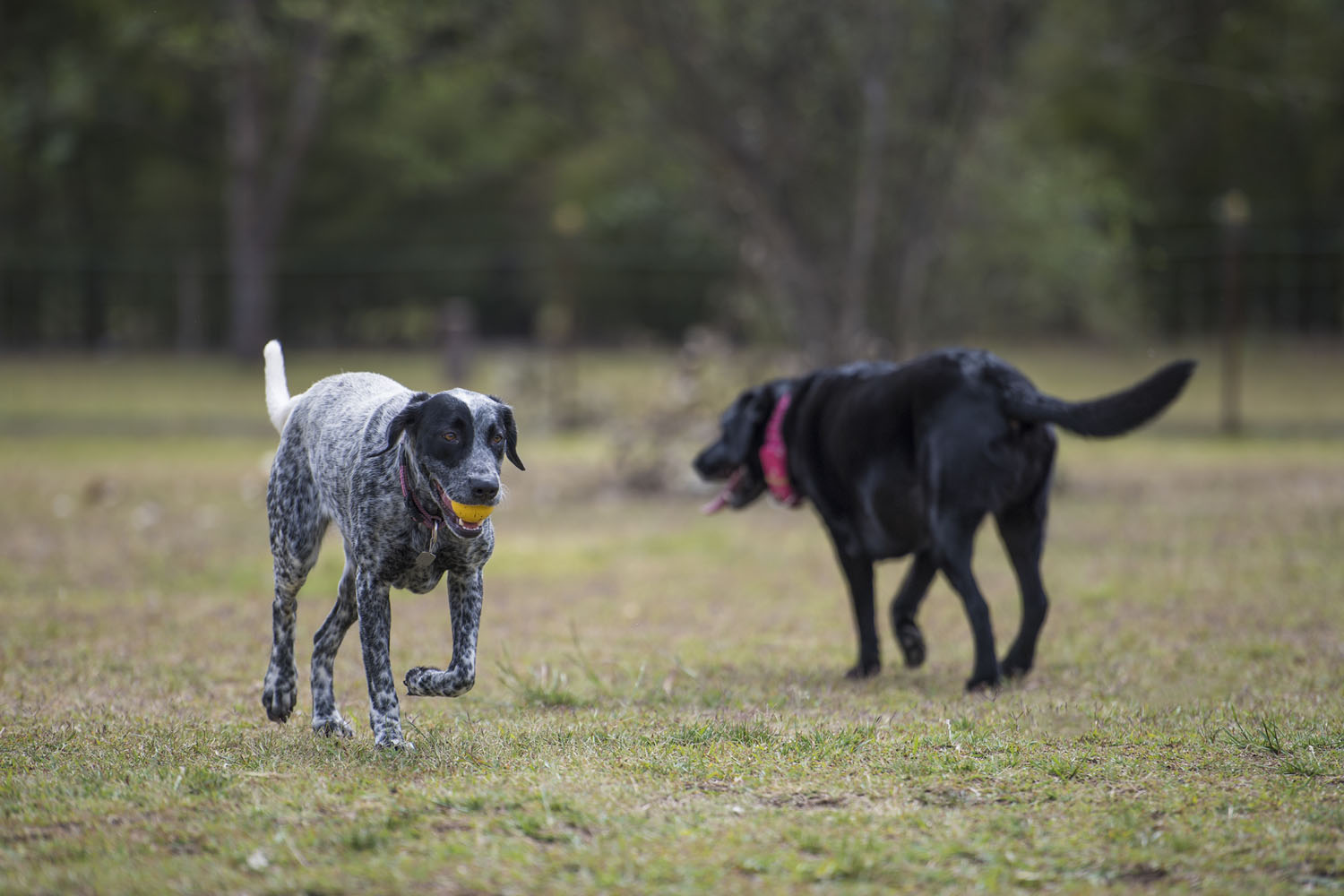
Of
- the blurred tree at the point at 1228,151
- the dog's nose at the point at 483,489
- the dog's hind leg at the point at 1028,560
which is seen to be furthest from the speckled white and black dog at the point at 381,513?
the blurred tree at the point at 1228,151

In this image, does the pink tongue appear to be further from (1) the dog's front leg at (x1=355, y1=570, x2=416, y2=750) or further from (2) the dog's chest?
(1) the dog's front leg at (x1=355, y1=570, x2=416, y2=750)

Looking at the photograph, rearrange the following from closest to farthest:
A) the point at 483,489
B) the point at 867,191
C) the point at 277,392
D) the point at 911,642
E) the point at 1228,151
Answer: the point at 483,489
the point at 277,392
the point at 911,642
the point at 867,191
the point at 1228,151

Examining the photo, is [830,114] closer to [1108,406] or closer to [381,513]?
[1108,406]

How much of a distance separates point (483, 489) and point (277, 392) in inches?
64.2

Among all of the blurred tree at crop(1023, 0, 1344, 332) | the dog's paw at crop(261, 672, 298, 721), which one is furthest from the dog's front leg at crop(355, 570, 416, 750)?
the blurred tree at crop(1023, 0, 1344, 332)

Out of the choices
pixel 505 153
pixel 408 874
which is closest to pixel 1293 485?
pixel 408 874

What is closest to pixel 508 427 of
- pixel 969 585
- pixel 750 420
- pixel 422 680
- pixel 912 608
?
pixel 422 680

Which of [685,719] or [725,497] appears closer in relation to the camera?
[685,719]

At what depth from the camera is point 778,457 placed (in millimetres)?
6867

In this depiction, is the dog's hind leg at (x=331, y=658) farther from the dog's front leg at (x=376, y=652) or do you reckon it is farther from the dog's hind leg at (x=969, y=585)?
the dog's hind leg at (x=969, y=585)

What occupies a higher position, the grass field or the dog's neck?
the dog's neck

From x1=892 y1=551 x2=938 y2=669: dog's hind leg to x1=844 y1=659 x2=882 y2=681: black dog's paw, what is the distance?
0.27m

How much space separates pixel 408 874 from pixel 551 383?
16.2 metres

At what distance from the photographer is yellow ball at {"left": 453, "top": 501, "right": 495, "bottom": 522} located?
438cm
